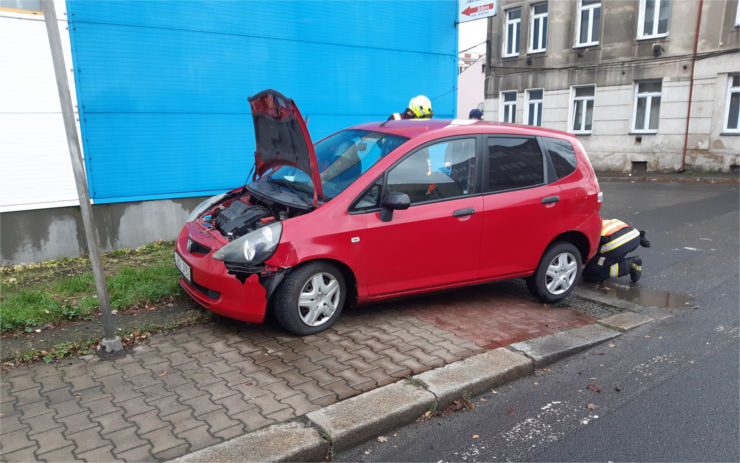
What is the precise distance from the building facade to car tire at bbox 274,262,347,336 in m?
18.1

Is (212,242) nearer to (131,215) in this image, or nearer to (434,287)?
(434,287)

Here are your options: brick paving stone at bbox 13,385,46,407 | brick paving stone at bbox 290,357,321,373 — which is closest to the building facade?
brick paving stone at bbox 290,357,321,373

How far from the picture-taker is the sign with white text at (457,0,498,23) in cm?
928

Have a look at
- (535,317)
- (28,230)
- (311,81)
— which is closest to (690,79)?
(311,81)

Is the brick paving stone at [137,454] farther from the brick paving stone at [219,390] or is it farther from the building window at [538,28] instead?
the building window at [538,28]

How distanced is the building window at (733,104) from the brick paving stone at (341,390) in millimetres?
18778

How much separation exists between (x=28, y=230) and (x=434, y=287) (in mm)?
5198

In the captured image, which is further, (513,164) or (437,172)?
(513,164)

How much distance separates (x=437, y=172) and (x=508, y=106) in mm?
20758

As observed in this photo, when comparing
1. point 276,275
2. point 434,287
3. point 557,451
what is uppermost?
point 276,275

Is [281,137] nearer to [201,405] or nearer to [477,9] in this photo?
[201,405]

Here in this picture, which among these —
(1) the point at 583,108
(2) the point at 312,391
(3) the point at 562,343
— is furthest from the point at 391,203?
(1) the point at 583,108

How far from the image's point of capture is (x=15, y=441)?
302 centimetres

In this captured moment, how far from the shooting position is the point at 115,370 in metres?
3.85
